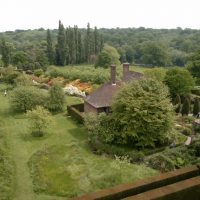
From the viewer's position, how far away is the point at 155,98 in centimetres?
2381

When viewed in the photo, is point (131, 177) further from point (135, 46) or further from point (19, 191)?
point (135, 46)

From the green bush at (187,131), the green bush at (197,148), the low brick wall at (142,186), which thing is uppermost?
the low brick wall at (142,186)

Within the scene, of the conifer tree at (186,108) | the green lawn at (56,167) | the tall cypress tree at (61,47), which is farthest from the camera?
the tall cypress tree at (61,47)

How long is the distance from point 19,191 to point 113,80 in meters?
16.4

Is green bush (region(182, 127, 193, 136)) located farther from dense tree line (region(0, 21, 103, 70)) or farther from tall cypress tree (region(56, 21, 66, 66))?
tall cypress tree (region(56, 21, 66, 66))

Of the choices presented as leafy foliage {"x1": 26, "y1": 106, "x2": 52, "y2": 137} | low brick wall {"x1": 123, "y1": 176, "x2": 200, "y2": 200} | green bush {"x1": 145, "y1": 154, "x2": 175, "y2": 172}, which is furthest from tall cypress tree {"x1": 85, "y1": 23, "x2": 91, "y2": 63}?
low brick wall {"x1": 123, "y1": 176, "x2": 200, "y2": 200}

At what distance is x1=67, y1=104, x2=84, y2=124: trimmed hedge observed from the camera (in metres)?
30.8

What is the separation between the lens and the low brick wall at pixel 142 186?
15.1 m

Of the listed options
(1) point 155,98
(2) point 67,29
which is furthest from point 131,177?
(2) point 67,29

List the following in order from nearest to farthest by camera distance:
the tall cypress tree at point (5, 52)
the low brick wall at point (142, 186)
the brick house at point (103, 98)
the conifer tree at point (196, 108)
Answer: the low brick wall at point (142, 186) → the brick house at point (103, 98) → the conifer tree at point (196, 108) → the tall cypress tree at point (5, 52)

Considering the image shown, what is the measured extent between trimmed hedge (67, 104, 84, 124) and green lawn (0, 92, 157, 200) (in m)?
1.63

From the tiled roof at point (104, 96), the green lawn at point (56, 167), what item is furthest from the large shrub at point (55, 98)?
the green lawn at point (56, 167)

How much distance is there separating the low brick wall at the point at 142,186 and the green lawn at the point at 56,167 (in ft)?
9.90

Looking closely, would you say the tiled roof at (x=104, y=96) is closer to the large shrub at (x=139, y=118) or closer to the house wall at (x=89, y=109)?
the house wall at (x=89, y=109)
